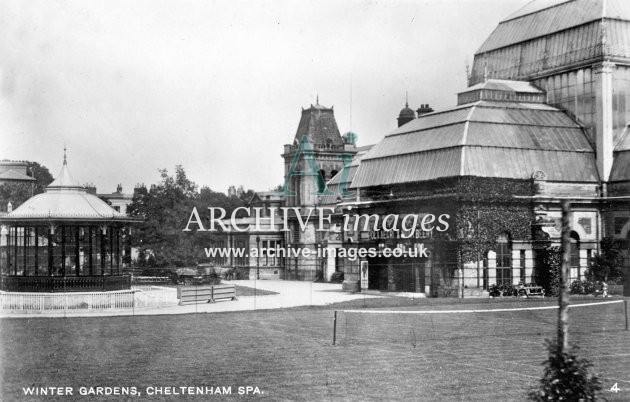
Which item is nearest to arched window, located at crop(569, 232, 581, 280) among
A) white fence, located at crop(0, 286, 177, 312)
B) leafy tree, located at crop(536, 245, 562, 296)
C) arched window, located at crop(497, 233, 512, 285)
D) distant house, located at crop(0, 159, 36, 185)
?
leafy tree, located at crop(536, 245, 562, 296)

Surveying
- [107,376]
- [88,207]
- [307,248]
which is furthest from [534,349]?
[307,248]

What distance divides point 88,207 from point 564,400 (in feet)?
107

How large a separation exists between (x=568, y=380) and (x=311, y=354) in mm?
11313

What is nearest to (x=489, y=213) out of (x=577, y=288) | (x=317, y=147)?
(x=577, y=288)

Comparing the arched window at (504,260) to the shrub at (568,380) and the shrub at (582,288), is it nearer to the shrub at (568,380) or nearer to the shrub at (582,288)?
the shrub at (582,288)

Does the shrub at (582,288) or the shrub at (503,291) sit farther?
the shrub at (582,288)

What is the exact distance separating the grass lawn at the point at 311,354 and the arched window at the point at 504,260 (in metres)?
16.3

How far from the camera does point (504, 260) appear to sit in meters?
50.4

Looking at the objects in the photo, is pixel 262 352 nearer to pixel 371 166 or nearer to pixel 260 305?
pixel 260 305

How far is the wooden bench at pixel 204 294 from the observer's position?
137ft

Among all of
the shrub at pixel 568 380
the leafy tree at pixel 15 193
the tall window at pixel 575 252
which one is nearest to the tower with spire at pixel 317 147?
the leafy tree at pixel 15 193

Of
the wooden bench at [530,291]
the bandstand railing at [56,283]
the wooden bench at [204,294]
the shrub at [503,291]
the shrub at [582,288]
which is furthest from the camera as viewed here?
the shrub at [582,288]

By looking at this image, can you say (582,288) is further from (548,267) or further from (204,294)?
(204,294)

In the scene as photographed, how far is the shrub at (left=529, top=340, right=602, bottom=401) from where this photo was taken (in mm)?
11711
